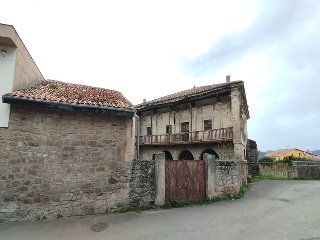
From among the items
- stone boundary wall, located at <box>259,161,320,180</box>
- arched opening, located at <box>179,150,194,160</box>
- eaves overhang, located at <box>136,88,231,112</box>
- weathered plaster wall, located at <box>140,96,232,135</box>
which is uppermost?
eaves overhang, located at <box>136,88,231,112</box>

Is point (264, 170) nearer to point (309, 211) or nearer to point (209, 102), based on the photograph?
point (209, 102)

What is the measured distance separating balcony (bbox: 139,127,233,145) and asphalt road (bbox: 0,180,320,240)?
9.00 m

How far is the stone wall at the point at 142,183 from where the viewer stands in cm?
814

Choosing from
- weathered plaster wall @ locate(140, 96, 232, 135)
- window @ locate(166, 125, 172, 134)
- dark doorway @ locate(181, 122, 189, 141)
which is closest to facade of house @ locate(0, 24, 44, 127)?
weathered plaster wall @ locate(140, 96, 232, 135)

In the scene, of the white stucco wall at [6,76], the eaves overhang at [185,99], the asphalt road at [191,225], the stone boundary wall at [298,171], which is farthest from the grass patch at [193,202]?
the stone boundary wall at [298,171]

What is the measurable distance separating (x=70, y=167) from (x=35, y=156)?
3.62 feet

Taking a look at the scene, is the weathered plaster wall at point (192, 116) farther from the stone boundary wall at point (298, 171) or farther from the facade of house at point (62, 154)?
the facade of house at point (62, 154)

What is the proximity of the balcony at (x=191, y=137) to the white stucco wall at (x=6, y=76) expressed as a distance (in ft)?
46.6

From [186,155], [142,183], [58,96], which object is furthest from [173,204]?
[186,155]

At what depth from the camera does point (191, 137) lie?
19.7m

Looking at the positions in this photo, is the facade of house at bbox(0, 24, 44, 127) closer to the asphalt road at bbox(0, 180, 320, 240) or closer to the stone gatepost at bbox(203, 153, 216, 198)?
the asphalt road at bbox(0, 180, 320, 240)

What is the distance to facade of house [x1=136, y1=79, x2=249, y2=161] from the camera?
16828 mm

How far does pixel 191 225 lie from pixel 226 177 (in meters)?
4.44

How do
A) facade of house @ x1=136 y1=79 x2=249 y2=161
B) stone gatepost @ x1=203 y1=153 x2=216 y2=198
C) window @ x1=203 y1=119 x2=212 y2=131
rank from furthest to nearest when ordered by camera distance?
1. window @ x1=203 y1=119 x2=212 y2=131
2. facade of house @ x1=136 y1=79 x2=249 y2=161
3. stone gatepost @ x1=203 y1=153 x2=216 y2=198
